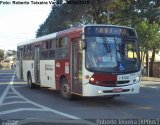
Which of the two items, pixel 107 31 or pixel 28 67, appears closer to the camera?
pixel 107 31

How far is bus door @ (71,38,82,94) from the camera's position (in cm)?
1627

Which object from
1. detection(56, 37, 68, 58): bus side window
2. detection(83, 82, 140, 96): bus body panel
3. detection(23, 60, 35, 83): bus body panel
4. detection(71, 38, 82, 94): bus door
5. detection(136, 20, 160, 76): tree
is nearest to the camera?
detection(83, 82, 140, 96): bus body panel

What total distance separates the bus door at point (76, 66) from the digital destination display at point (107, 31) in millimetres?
772

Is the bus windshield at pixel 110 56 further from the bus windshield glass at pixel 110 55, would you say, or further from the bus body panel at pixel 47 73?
the bus body panel at pixel 47 73

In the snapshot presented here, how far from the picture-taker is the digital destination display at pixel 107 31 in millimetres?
16047

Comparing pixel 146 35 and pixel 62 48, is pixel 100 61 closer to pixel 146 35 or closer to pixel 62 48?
pixel 62 48

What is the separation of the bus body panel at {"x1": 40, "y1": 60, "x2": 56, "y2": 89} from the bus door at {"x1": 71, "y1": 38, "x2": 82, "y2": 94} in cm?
281

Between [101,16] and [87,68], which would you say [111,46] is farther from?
[101,16]

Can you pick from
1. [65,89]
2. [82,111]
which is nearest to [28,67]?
[65,89]

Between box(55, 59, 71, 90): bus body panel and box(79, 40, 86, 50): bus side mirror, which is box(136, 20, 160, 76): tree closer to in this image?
box(55, 59, 71, 90): bus body panel

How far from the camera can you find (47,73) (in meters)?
20.9

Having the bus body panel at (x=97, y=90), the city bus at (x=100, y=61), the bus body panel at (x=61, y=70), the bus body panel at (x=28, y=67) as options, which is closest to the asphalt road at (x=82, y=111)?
the bus body panel at (x=97, y=90)

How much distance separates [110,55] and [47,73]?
5852 millimetres

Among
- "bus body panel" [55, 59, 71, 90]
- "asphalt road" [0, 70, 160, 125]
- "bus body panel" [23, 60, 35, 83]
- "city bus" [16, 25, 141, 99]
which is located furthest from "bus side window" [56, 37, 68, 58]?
"bus body panel" [23, 60, 35, 83]
